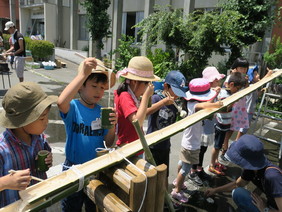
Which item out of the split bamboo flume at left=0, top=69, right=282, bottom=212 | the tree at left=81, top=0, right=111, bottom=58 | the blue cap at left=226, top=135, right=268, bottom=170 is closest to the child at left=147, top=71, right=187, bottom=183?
the blue cap at left=226, top=135, right=268, bottom=170

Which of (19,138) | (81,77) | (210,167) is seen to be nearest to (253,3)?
(210,167)

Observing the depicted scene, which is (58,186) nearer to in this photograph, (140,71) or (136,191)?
(136,191)

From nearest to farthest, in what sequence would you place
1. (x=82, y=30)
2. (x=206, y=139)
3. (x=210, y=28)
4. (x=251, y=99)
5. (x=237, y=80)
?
(x=206, y=139) → (x=237, y=80) → (x=251, y=99) → (x=210, y=28) → (x=82, y=30)

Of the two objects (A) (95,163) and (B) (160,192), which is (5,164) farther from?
(B) (160,192)

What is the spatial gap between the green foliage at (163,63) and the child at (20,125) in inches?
260

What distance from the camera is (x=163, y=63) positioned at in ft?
27.2

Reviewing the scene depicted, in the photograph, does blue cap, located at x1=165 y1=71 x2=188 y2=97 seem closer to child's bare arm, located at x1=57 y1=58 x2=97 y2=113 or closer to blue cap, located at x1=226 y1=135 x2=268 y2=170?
blue cap, located at x1=226 y1=135 x2=268 y2=170

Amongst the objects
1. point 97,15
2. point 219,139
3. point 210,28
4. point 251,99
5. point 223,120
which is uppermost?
point 97,15

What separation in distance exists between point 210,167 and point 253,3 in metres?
6.48

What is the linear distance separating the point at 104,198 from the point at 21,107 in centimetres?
78

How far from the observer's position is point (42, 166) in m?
1.62

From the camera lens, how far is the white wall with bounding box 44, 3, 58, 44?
19938 mm

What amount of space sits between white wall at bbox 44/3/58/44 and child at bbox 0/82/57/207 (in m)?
20.9

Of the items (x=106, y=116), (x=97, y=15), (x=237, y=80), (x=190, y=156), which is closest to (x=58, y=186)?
(x=106, y=116)
